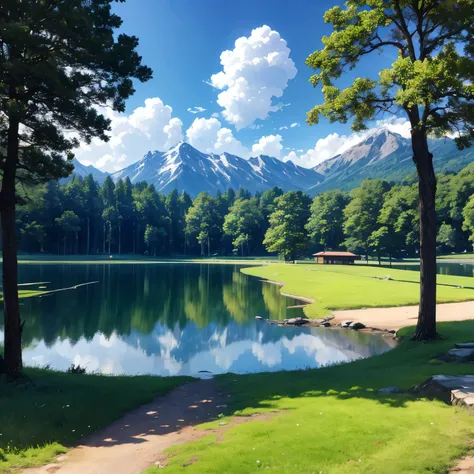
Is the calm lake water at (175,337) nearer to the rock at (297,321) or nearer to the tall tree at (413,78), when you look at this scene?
the rock at (297,321)

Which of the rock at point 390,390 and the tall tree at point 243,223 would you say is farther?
the tall tree at point 243,223

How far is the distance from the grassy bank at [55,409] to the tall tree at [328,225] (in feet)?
350

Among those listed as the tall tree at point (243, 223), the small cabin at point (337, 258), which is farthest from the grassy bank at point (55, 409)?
the tall tree at point (243, 223)

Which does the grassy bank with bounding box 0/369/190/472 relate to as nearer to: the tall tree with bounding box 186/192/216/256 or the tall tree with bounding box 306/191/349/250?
the tall tree with bounding box 306/191/349/250

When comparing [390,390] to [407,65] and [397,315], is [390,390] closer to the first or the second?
[407,65]

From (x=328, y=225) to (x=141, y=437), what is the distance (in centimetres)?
11254

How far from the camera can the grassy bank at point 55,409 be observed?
7.99 m

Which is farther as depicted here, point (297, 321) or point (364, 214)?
point (364, 214)

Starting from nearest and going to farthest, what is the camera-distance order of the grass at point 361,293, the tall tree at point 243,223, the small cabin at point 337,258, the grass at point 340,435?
the grass at point 340,435
the grass at point 361,293
the small cabin at point 337,258
the tall tree at point 243,223

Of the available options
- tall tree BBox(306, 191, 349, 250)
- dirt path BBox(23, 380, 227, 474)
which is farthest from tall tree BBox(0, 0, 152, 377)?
tall tree BBox(306, 191, 349, 250)

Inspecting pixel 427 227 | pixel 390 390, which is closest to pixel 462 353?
pixel 390 390

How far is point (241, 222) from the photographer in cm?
13650

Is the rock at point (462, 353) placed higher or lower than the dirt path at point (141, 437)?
higher

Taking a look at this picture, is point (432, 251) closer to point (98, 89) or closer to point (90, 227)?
point (98, 89)
